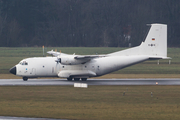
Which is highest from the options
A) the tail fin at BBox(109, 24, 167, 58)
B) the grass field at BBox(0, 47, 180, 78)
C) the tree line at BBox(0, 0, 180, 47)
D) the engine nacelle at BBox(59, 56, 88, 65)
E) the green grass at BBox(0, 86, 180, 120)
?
the tree line at BBox(0, 0, 180, 47)

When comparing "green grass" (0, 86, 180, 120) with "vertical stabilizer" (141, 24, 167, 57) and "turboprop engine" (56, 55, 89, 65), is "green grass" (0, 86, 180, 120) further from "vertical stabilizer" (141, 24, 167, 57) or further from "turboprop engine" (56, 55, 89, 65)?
"vertical stabilizer" (141, 24, 167, 57)

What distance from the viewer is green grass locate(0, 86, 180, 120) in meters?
19.2

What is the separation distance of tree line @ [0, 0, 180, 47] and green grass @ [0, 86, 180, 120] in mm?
62201

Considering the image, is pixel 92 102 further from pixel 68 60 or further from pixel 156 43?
pixel 156 43

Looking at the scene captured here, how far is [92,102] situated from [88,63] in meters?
12.8

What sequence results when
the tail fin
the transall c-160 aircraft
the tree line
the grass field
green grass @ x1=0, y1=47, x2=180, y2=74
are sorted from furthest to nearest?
the tree line, green grass @ x1=0, y1=47, x2=180, y2=74, the grass field, the tail fin, the transall c-160 aircraft

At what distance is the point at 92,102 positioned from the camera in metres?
23.6

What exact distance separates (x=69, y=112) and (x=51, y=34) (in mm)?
90363

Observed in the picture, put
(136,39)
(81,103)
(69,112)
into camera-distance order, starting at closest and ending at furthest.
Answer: (69,112) < (81,103) < (136,39)

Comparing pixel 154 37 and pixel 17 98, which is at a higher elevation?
pixel 154 37

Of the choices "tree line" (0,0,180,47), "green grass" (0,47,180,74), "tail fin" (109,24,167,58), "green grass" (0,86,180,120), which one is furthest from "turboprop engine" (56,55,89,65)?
"tree line" (0,0,180,47)

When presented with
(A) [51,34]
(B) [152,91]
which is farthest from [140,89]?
(A) [51,34]

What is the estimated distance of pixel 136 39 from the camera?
9256 cm

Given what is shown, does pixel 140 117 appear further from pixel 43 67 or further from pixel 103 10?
pixel 103 10
